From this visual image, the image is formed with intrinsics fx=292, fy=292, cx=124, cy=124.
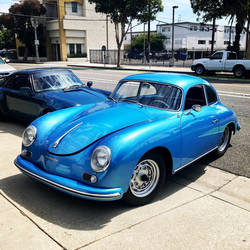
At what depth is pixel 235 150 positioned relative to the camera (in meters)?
5.63

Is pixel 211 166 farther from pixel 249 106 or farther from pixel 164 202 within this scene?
pixel 249 106

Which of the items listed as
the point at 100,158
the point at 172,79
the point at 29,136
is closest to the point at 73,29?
the point at 172,79

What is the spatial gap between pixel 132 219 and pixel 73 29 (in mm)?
48776

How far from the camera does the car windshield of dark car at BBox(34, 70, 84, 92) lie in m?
7.00

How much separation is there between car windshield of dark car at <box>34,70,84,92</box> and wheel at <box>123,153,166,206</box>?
4193 millimetres

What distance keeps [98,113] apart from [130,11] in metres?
26.6

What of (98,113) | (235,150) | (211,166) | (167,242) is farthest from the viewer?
(235,150)

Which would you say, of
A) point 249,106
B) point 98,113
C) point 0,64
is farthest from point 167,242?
point 0,64

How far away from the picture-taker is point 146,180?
359cm

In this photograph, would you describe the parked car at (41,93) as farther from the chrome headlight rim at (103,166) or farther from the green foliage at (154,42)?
the green foliage at (154,42)

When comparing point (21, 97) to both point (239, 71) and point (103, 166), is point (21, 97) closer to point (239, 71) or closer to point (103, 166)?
point (103, 166)

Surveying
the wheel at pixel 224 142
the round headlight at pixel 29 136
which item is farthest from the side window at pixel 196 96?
the round headlight at pixel 29 136

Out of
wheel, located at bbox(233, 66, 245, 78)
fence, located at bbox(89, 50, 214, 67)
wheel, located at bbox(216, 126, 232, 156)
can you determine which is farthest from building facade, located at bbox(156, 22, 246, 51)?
wheel, located at bbox(216, 126, 232, 156)

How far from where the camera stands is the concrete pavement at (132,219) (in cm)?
289
